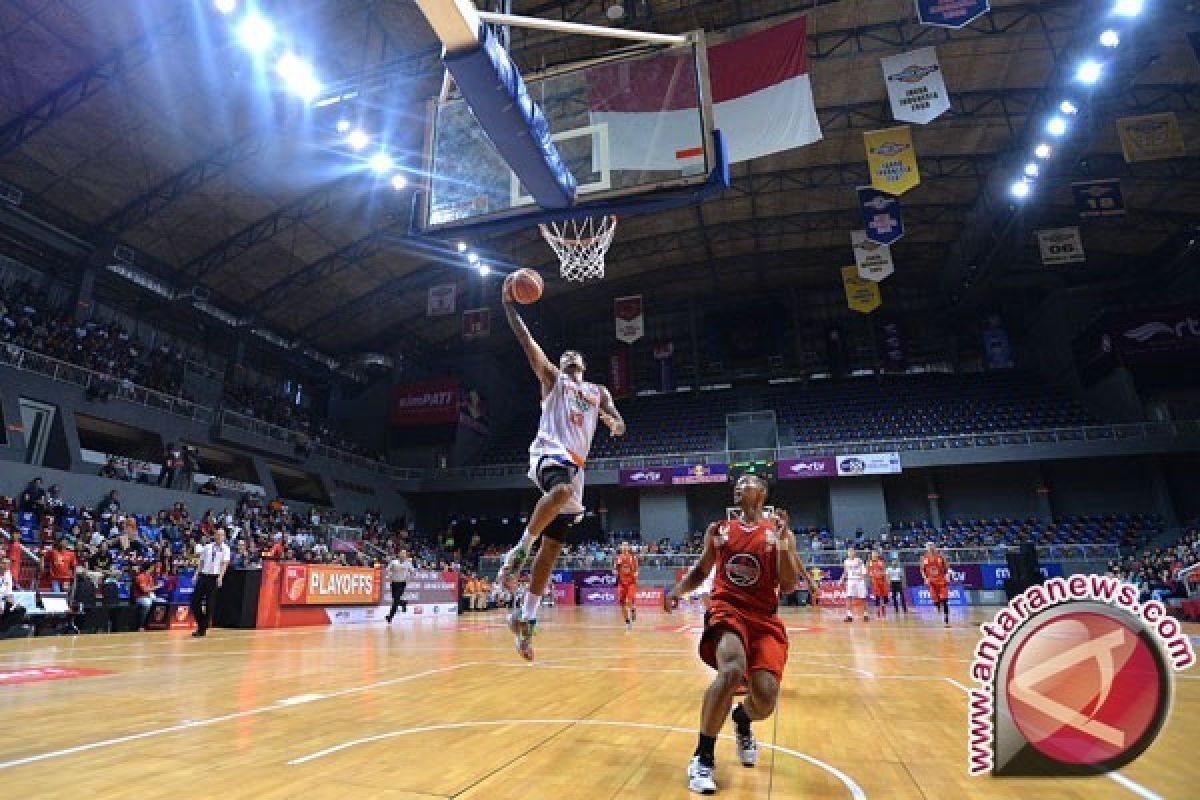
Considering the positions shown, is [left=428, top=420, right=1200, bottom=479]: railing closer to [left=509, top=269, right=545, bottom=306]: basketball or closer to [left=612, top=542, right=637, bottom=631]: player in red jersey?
[left=612, top=542, right=637, bottom=631]: player in red jersey

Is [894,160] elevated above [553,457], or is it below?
above

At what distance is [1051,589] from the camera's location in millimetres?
2295

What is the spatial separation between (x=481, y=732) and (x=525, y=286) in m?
2.83

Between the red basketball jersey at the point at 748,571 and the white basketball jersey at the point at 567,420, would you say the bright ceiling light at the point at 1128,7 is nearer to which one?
the white basketball jersey at the point at 567,420

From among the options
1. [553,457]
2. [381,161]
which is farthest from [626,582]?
[381,161]

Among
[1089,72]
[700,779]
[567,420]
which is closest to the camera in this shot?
[700,779]

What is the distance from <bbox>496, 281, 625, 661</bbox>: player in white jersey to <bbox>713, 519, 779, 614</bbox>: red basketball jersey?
3.91 feet

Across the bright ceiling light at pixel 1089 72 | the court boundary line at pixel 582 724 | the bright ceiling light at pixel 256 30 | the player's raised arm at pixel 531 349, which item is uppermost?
the bright ceiling light at pixel 256 30

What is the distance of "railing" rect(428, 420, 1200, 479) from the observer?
1032 inches

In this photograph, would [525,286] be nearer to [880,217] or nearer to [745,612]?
[745,612]

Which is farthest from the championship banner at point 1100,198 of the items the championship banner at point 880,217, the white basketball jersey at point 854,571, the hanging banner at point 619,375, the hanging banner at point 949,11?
the hanging banner at point 619,375

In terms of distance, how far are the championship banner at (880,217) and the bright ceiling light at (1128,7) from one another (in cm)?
636

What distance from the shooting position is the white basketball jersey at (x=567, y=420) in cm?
452

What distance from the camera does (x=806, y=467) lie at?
29125mm
